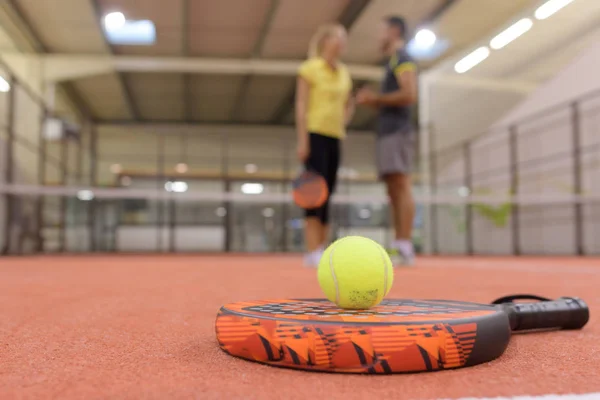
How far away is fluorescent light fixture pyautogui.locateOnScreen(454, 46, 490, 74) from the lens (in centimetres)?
1062

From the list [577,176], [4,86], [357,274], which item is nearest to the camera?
[357,274]

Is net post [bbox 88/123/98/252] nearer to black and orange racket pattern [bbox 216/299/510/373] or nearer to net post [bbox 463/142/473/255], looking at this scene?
net post [bbox 463/142/473/255]

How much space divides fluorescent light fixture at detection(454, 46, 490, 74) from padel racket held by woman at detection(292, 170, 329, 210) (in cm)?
→ 811

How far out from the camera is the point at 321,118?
3.73 m

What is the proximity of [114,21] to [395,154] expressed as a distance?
7362mm

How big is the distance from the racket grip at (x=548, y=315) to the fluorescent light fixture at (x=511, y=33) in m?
9.01

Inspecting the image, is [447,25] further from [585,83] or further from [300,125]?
[300,125]

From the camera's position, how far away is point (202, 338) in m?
1.25

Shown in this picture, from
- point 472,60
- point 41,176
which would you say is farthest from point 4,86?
point 472,60

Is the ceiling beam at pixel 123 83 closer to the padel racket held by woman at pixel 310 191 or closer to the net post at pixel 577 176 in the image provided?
the padel racket held by woman at pixel 310 191

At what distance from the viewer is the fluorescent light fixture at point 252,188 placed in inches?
503

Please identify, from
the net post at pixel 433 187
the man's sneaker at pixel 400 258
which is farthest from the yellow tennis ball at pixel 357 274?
the net post at pixel 433 187

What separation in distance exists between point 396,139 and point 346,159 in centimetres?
960

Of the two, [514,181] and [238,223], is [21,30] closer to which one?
[238,223]
